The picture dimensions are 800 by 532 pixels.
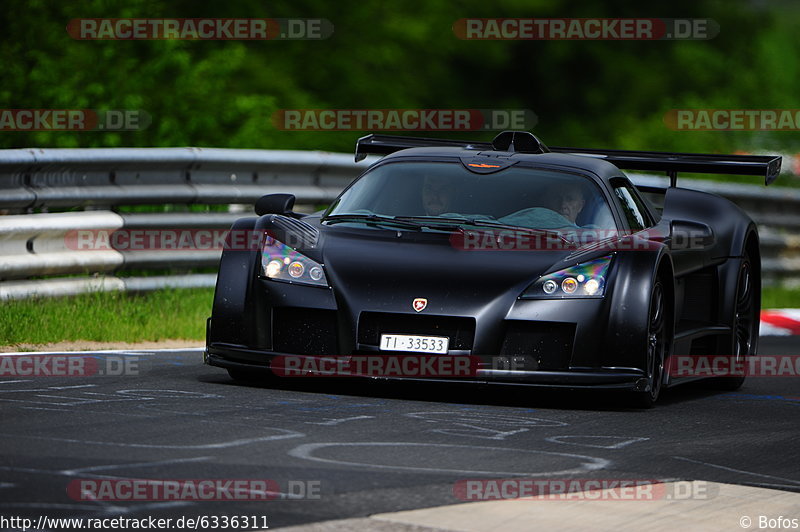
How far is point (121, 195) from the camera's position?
12211 mm

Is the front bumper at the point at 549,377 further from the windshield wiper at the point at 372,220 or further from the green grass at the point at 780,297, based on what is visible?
the green grass at the point at 780,297

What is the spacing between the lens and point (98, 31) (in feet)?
71.6

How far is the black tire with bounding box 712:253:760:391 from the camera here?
10.2m

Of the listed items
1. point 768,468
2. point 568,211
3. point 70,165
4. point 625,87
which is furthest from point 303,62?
point 768,468

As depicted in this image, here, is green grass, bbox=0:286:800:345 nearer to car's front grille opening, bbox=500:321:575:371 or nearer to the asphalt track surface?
the asphalt track surface

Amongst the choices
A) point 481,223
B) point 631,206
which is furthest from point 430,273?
point 631,206

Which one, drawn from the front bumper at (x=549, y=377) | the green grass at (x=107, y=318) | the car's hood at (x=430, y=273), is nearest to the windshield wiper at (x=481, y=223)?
the car's hood at (x=430, y=273)

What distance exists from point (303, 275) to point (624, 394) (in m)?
1.84

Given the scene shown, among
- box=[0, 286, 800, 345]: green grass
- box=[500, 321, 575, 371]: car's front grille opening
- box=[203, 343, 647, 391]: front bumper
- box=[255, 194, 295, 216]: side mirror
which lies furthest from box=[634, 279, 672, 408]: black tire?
box=[0, 286, 800, 345]: green grass

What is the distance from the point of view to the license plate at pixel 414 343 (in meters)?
8.08

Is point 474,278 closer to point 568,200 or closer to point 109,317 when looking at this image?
point 568,200

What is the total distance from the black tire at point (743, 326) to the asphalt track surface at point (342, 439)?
696 mm

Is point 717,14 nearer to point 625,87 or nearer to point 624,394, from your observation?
point 625,87

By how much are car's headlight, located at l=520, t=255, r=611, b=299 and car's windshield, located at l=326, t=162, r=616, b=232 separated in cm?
64
